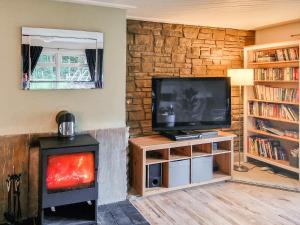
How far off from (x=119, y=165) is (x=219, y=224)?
3.80ft

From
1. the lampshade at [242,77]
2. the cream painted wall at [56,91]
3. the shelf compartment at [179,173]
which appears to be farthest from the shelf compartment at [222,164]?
the cream painted wall at [56,91]

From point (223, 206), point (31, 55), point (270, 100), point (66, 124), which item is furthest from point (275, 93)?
point (31, 55)

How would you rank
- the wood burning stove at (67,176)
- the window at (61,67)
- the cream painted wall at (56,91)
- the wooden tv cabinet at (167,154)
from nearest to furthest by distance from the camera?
the wood burning stove at (67,176) < the cream painted wall at (56,91) < the window at (61,67) < the wooden tv cabinet at (167,154)

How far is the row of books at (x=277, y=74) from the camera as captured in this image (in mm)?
3723

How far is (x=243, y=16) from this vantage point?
356 centimetres

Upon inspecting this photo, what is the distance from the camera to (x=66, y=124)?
267 cm

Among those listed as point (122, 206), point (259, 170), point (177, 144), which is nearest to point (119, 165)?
point (122, 206)

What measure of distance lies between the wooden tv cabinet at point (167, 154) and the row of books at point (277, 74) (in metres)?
1.09

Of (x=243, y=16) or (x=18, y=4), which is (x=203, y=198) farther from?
(x=18, y=4)

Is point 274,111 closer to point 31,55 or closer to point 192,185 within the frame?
point 192,185

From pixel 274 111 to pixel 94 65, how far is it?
2.59 metres

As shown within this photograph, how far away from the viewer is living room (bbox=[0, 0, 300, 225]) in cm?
261

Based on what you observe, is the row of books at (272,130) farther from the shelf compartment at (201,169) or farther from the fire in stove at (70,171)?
the fire in stove at (70,171)

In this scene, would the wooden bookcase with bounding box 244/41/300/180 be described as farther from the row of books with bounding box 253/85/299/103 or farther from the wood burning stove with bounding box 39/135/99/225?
the wood burning stove with bounding box 39/135/99/225
